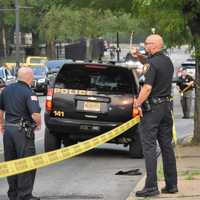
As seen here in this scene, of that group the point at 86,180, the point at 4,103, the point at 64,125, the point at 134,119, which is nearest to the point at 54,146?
the point at 64,125

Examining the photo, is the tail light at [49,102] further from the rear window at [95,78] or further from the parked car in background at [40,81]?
the parked car in background at [40,81]

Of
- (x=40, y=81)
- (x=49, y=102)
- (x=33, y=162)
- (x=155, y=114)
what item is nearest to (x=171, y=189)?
(x=155, y=114)

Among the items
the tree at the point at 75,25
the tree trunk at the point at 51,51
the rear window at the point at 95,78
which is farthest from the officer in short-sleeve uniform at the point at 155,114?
the tree trunk at the point at 51,51

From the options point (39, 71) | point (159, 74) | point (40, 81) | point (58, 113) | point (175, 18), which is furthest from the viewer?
point (39, 71)

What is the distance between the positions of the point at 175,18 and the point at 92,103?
216 centimetres

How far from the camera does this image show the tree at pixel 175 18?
1312 centimetres

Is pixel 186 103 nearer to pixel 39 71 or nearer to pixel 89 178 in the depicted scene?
pixel 89 178

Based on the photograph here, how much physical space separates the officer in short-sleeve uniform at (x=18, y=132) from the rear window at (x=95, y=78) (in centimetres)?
482

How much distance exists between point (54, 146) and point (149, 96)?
5.69 meters

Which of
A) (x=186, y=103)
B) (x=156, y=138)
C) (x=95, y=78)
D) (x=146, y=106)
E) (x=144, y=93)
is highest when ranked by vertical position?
(x=144, y=93)

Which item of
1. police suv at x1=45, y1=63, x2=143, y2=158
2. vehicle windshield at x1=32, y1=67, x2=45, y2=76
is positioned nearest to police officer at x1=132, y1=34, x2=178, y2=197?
police suv at x1=45, y1=63, x2=143, y2=158

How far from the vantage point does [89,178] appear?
1129cm

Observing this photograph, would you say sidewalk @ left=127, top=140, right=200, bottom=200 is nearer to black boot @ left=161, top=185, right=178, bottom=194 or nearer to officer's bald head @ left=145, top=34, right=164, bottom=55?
black boot @ left=161, top=185, right=178, bottom=194

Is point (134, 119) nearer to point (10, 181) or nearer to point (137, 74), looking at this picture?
point (137, 74)
